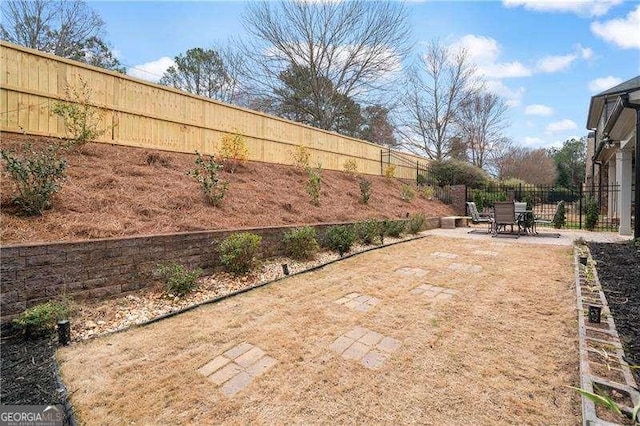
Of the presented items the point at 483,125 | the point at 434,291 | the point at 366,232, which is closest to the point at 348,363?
the point at 434,291

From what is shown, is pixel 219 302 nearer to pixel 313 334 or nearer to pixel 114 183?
pixel 313 334

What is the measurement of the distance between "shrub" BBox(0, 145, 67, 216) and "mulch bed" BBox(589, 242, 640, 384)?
603 cm

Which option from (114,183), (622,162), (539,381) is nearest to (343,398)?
(539,381)

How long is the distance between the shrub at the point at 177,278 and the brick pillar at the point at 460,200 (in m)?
12.6

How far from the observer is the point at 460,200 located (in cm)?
1409

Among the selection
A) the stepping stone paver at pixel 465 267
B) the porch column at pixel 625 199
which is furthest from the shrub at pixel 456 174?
the stepping stone paver at pixel 465 267

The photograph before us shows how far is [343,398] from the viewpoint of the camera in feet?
6.82

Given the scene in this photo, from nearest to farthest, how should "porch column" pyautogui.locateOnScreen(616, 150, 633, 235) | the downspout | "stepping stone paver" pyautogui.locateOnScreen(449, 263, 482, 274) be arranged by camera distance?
"stepping stone paver" pyautogui.locateOnScreen(449, 263, 482, 274) < the downspout < "porch column" pyautogui.locateOnScreen(616, 150, 633, 235)

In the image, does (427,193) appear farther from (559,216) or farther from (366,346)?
(366,346)

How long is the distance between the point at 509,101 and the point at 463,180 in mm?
15449

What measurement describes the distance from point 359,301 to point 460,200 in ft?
39.1

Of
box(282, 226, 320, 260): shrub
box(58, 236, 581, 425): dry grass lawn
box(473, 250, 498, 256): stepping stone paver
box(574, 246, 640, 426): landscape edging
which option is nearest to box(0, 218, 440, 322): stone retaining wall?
box(58, 236, 581, 425): dry grass lawn

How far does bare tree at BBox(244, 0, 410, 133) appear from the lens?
16266 mm

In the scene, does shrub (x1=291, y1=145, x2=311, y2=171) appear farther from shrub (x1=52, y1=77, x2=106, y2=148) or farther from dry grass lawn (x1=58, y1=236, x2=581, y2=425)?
dry grass lawn (x1=58, y1=236, x2=581, y2=425)
